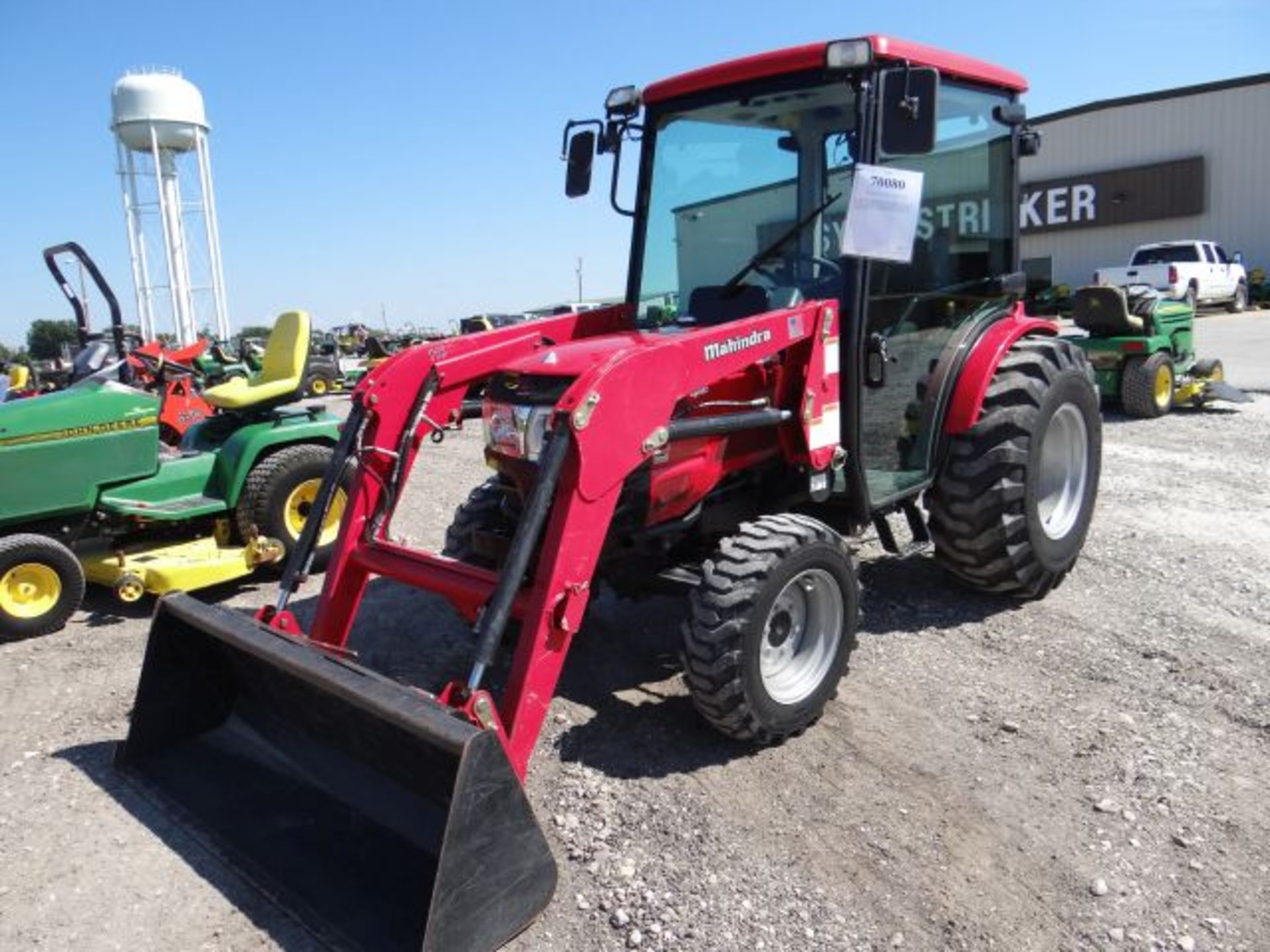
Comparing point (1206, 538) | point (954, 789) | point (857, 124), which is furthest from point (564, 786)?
point (1206, 538)

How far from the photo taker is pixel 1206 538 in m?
5.73

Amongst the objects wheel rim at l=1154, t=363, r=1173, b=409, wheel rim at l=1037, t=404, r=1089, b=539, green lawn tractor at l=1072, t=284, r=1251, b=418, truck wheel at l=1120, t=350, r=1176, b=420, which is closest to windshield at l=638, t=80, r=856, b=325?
wheel rim at l=1037, t=404, r=1089, b=539

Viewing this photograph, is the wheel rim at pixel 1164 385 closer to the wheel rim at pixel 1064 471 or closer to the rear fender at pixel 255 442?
the wheel rim at pixel 1064 471

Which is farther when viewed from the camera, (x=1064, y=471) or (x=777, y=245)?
(x=1064, y=471)

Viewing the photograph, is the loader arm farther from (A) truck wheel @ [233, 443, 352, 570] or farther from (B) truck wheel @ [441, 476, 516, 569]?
(A) truck wheel @ [233, 443, 352, 570]

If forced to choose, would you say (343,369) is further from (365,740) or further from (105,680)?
(365,740)

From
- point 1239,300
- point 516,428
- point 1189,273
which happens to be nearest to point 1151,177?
point 1239,300

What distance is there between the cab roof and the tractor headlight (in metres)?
1.69

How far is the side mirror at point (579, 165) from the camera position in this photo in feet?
14.7

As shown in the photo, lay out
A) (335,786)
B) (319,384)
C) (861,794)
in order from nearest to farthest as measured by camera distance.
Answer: (335,786)
(861,794)
(319,384)

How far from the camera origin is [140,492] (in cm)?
546

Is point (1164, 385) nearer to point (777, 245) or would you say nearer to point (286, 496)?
point (777, 245)

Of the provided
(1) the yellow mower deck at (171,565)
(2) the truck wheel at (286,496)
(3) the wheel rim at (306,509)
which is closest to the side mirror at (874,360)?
(2) the truck wheel at (286,496)

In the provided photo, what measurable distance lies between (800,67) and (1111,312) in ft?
26.5
